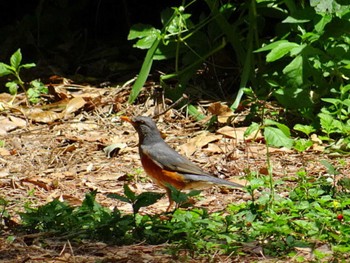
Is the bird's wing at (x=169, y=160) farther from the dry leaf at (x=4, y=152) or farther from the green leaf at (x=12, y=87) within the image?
the green leaf at (x=12, y=87)

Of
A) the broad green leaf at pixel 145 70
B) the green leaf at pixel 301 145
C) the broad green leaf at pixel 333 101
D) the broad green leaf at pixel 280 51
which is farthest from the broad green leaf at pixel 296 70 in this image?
the broad green leaf at pixel 145 70

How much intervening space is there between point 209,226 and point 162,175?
1371mm

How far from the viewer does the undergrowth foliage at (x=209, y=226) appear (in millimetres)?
4699

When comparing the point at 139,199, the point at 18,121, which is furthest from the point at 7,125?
the point at 139,199

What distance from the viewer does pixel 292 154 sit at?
6.94 m

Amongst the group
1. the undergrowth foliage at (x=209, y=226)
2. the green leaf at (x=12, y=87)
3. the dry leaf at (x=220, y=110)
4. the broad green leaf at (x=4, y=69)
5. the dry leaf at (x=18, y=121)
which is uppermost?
the undergrowth foliage at (x=209, y=226)

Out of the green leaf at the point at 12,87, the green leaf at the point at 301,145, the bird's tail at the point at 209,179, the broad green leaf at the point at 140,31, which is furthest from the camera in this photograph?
the green leaf at the point at 12,87

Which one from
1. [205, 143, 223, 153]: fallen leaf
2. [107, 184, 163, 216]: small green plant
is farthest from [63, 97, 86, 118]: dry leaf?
[107, 184, 163, 216]: small green plant

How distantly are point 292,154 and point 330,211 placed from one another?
5.10ft

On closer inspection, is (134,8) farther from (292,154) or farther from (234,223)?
(234,223)

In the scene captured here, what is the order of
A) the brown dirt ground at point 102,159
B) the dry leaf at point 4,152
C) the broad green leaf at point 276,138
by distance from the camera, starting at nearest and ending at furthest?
the brown dirt ground at point 102,159
the broad green leaf at point 276,138
the dry leaf at point 4,152

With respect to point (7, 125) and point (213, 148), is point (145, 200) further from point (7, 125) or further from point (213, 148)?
point (7, 125)

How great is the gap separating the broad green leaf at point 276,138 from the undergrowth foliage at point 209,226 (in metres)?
0.99

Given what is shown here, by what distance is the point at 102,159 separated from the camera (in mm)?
7098
